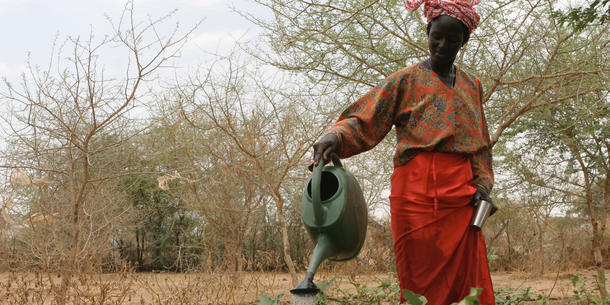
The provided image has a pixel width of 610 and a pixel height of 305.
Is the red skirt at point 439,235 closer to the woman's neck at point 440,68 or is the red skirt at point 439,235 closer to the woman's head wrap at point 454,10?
the woman's neck at point 440,68

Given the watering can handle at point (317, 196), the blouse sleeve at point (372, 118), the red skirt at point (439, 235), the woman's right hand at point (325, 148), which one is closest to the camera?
the watering can handle at point (317, 196)

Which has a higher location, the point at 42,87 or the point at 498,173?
the point at 42,87

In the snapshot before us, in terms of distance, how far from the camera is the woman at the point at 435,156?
2129 mm

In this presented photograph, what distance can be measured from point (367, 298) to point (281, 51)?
2301 millimetres

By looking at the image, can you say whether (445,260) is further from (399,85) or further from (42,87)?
(42,87)

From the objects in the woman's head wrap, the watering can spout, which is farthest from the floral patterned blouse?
the watering can spout

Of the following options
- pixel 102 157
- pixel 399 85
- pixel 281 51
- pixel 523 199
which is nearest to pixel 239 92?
pixel 281 51

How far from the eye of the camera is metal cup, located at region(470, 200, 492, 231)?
84.4 inches

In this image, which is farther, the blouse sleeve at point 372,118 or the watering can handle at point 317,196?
the blouse sleeve at point 372,118

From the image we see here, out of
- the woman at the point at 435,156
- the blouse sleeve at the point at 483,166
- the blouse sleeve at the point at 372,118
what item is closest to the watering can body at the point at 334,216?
the woman at the point at 435,156

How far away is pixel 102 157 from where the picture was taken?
6.18m

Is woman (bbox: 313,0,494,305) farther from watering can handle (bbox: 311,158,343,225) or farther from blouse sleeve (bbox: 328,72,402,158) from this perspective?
watering can handle (bbox: 311,158,343,225)

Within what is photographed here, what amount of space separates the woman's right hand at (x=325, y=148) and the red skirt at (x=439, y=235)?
360 millimetres

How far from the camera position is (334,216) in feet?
6.17
